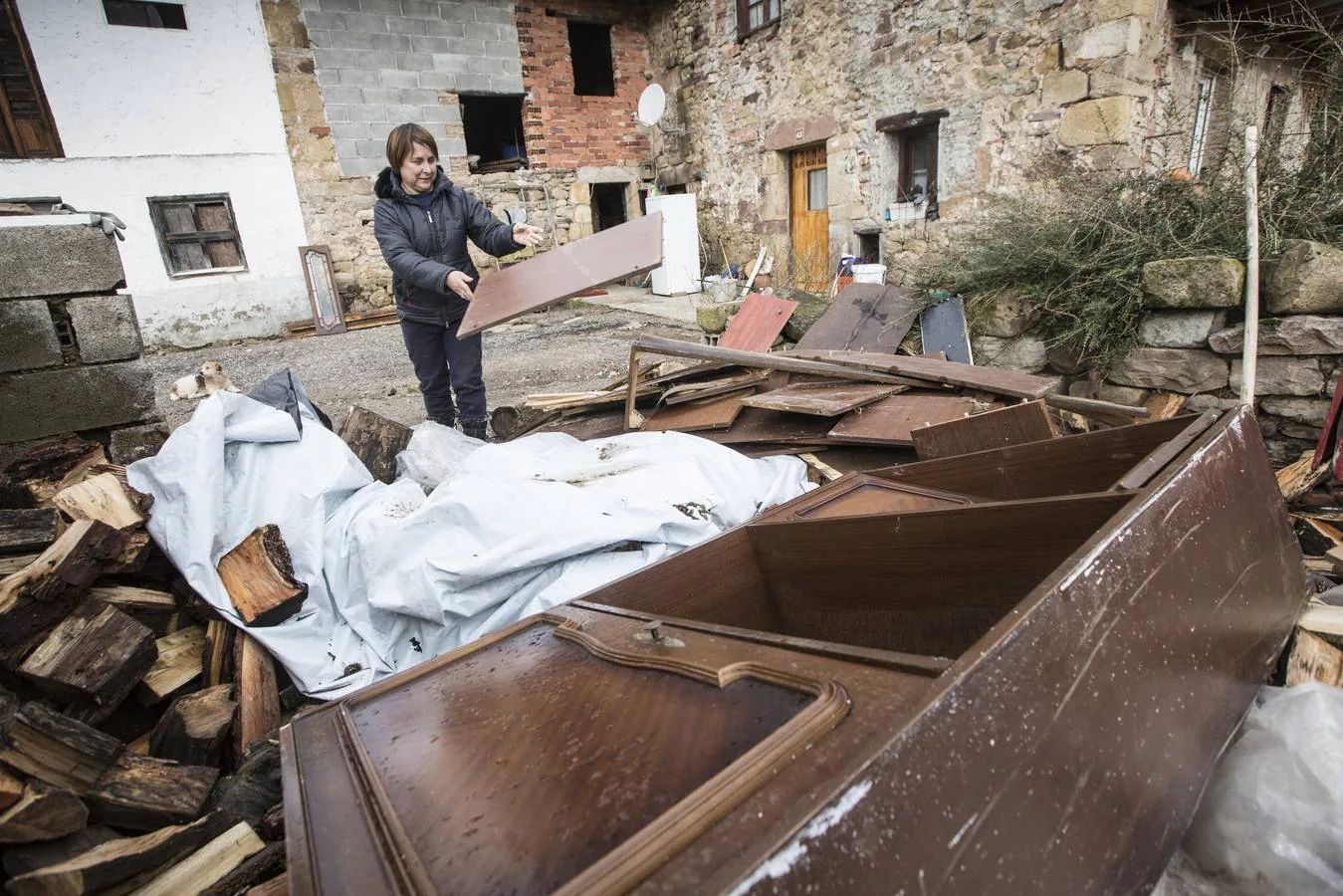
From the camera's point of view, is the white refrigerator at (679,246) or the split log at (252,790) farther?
the white refrigerator at (679,246)

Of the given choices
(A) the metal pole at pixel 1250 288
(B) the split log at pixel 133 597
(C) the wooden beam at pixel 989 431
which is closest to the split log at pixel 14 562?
(B) the split log at pixel 133 597

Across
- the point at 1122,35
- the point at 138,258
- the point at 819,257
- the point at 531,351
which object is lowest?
the point at 531,351

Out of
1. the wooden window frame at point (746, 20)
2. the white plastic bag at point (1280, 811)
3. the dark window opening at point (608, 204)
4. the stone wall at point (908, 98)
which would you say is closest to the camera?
the white plastic bag at point (1280, 811)

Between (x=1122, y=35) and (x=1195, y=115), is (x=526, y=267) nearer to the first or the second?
(x=1122, y=35)

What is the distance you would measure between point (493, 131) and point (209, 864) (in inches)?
562

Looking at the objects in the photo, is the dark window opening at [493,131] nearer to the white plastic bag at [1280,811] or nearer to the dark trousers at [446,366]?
the dark trousers at [446,366]

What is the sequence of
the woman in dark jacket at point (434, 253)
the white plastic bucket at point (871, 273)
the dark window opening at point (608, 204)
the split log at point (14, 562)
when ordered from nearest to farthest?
1. the split log at point (14, 562)
2. the woman in dark jacket at point (434, 253)
3. the white plastic bucket at point (871, 273)
4. the dark window opening at point (608, 204)

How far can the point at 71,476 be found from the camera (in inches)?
98.9

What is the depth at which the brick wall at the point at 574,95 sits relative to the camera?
36.5 ft

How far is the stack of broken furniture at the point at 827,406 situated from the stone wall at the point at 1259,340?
7.9 inches

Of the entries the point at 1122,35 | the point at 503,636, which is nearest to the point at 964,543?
the point at 503,636

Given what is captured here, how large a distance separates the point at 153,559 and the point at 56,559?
463mm

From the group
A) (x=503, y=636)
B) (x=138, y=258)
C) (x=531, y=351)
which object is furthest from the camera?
(x=138, y=258)

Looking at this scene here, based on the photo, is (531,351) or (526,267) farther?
(531,351)
